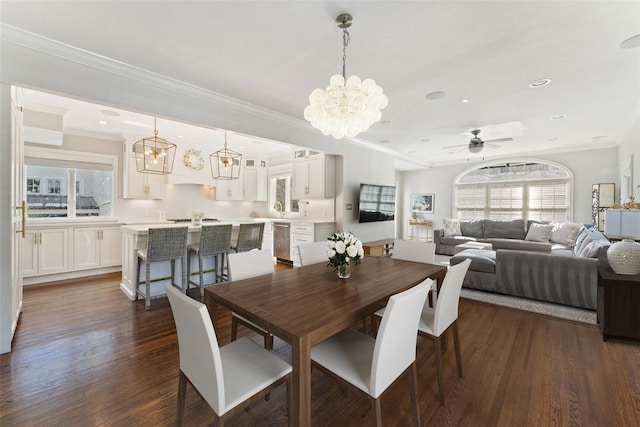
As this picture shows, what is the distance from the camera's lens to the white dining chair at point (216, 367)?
1161 mm

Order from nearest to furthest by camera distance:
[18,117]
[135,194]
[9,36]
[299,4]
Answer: [299,4] < [9,36] < [18,117] < [135,194]

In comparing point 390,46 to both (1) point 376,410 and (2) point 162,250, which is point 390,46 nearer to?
(1) point 376,410

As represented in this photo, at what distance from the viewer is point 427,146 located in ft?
20.5

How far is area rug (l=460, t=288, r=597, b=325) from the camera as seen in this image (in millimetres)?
3092

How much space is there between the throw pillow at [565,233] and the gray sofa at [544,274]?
6.18 ft

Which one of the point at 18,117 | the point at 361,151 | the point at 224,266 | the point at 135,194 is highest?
the point at 361,151

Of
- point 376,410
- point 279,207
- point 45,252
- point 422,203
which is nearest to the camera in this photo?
point 376,410

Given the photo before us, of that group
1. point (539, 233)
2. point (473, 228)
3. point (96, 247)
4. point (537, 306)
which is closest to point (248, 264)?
point (537, 306)

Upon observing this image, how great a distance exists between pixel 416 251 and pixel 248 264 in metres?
1.86

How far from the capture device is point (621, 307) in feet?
8.34

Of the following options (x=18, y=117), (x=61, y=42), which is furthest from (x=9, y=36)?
(x=18, y=117)

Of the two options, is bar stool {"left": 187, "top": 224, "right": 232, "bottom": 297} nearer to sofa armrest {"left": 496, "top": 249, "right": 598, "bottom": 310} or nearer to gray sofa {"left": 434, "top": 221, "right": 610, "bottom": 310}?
gray sofa {"left": 434, "top": 221, "right": 610, "bottom": 310}

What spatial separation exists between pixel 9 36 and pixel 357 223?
5.12 metres

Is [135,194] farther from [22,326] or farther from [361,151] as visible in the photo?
[361,151]
